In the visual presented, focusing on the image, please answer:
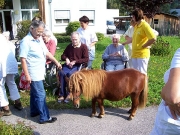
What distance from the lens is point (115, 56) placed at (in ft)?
16.9

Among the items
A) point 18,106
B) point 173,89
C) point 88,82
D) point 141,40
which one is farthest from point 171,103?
point 18,106

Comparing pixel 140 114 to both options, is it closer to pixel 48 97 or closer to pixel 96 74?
pixel 96 74

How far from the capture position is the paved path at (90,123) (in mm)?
3547

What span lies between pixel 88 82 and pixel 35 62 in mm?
978

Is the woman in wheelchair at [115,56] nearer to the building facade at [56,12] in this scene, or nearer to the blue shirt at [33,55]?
the blue shirt at [33,55]

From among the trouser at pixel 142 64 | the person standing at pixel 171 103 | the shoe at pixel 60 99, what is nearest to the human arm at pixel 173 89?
the person standing at pixel 171 103

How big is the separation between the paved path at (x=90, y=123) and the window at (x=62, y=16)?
1703 centimetres

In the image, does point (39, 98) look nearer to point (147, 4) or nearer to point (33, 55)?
point (33, 55)

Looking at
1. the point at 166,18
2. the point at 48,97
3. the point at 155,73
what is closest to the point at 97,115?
the point at 48,97

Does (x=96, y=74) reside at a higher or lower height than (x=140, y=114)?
higher

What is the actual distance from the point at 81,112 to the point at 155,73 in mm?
3675

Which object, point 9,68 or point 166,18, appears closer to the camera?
point 9,68

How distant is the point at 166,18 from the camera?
2742 cm

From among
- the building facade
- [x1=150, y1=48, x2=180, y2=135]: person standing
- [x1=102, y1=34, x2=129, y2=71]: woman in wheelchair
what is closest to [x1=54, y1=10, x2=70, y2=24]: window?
the building facade
